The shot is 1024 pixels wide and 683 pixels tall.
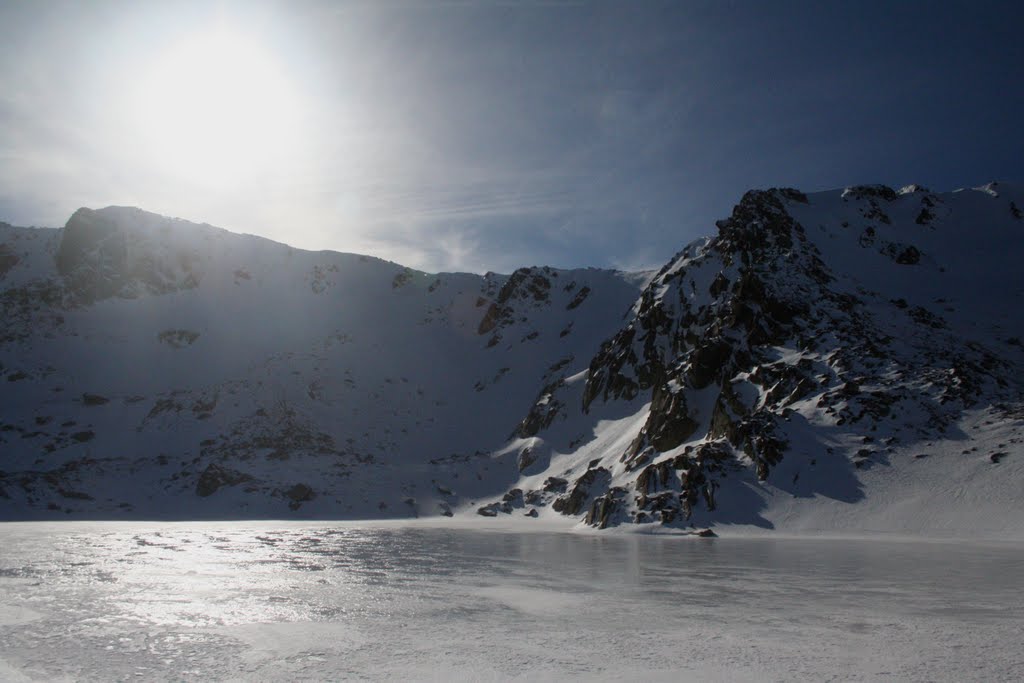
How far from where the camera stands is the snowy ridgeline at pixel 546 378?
1684 inches

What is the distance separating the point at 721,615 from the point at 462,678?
795cm

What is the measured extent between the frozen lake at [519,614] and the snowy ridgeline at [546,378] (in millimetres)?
A: 11613

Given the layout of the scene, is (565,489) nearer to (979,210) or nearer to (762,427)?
(762,427)

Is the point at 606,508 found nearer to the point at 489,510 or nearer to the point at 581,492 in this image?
the point at 581,492

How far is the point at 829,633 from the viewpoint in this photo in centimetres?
1438

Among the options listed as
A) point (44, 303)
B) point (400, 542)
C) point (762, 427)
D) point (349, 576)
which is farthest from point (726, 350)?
point (44, 303)

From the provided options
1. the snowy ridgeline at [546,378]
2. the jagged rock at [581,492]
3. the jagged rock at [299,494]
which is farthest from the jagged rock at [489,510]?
the jagged rock at [299,494]

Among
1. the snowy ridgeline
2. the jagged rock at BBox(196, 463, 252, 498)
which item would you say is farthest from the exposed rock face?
the jagged rock at BBox(196, 463, 252, 498)

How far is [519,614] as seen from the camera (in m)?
17.0

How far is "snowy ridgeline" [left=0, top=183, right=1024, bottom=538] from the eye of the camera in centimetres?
4278

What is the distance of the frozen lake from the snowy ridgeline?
38.1 ft

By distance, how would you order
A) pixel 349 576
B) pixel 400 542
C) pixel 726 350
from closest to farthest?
pixel 349 576 → pixel 400 542 → pixel 726 350

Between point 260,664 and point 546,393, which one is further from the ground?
point 546,393

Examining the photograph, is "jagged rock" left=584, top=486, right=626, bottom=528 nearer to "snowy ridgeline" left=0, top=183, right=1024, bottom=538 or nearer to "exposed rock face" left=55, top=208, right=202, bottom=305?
"snowy ridgeline" left=0, top=183, right=1024, bottom=538
